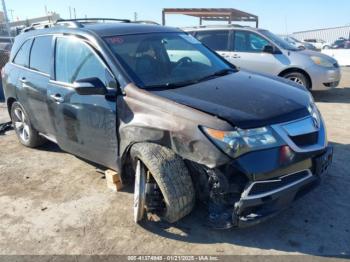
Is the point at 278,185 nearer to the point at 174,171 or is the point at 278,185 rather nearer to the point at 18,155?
the point at 174,171

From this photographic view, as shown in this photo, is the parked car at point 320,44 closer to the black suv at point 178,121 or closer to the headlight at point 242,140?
the black suv at point 178,121

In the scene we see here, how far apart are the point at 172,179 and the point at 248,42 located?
21.1ft

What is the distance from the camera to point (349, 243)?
2.95m

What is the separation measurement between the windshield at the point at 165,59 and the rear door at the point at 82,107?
10.4 inches

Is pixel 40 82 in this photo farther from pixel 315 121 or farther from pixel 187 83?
pixel 315 121

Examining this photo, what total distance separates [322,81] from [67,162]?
6.02 m

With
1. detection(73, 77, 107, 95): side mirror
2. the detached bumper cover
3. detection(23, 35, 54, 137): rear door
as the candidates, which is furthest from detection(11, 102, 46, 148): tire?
the detached bumper cover

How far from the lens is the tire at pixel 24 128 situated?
5285 millimetres

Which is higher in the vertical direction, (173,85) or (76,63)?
(76,63)

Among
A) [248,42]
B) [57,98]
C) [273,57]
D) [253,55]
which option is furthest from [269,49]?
[57,98]

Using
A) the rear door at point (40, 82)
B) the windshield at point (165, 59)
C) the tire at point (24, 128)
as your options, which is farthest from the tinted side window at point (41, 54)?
the windshield at point (165, 59)

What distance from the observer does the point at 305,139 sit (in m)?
2.96

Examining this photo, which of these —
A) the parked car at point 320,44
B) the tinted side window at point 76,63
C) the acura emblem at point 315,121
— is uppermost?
the tinted side window at point 76,63

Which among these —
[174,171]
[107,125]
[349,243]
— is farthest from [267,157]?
[107,125]
